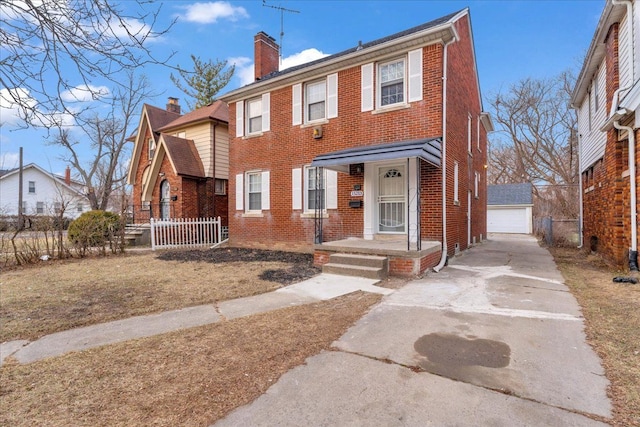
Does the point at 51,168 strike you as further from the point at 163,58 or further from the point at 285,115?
the point at 163,58

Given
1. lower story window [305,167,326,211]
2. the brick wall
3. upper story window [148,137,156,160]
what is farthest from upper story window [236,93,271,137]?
upper story window [148,137,156,160]

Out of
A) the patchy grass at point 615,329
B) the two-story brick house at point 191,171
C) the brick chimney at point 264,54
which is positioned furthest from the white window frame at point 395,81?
the two-story brick house at point 191,171

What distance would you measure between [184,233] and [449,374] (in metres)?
12.9

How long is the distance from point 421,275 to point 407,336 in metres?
3.53

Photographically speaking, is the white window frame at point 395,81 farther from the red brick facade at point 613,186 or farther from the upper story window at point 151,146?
the upper story window at point 151,146

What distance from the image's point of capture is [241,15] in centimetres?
589

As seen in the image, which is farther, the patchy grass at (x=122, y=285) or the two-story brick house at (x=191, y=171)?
the two-story brick house at (x=191, y=171)

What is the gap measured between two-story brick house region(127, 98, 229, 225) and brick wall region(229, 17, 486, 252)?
9.13ft

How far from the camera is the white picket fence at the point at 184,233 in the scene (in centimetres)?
1334

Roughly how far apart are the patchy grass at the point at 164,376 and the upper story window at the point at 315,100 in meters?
8.15

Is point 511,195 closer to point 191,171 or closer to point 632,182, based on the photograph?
point 632,182

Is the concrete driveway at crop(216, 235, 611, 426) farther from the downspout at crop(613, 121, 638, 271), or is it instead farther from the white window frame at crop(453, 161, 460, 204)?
the white window frame at crop(453, 161, 460, 204)

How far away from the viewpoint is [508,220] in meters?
25.7

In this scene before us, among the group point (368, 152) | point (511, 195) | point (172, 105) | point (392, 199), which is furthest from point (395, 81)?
point (511, 195)
